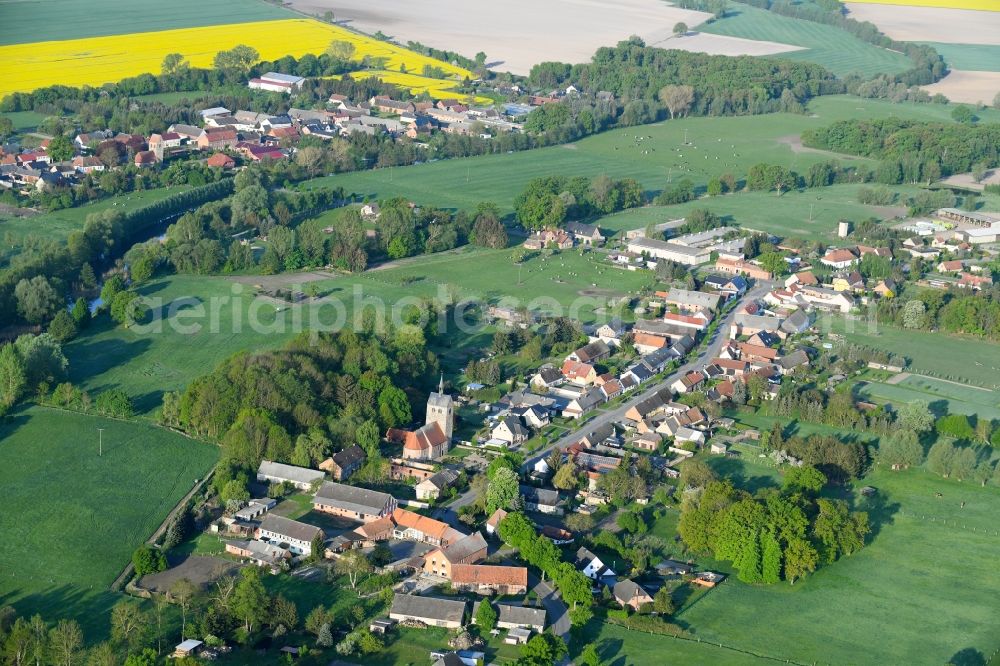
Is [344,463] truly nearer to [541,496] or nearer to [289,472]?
[289,472]

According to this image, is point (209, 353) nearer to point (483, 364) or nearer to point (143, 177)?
point (483, 364)

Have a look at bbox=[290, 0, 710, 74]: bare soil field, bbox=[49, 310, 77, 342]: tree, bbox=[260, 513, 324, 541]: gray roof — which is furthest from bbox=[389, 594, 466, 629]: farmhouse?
bbox=[290, 0, 710, 74]: bare soil field

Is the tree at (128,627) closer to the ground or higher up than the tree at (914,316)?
closer to the ground

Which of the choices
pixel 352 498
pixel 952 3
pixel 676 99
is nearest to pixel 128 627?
pixel 352 498

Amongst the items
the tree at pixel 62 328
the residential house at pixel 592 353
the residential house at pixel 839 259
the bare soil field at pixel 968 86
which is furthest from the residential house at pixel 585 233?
the bare soil field at pixel 968 86

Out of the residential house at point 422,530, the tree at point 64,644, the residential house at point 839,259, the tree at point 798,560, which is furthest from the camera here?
the residential house at point 839,259

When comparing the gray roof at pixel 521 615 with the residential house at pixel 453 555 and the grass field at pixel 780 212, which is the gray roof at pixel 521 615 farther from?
the grass field at pixel 780 212

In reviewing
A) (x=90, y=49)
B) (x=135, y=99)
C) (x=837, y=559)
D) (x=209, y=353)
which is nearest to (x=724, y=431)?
(x=837, y=559)
